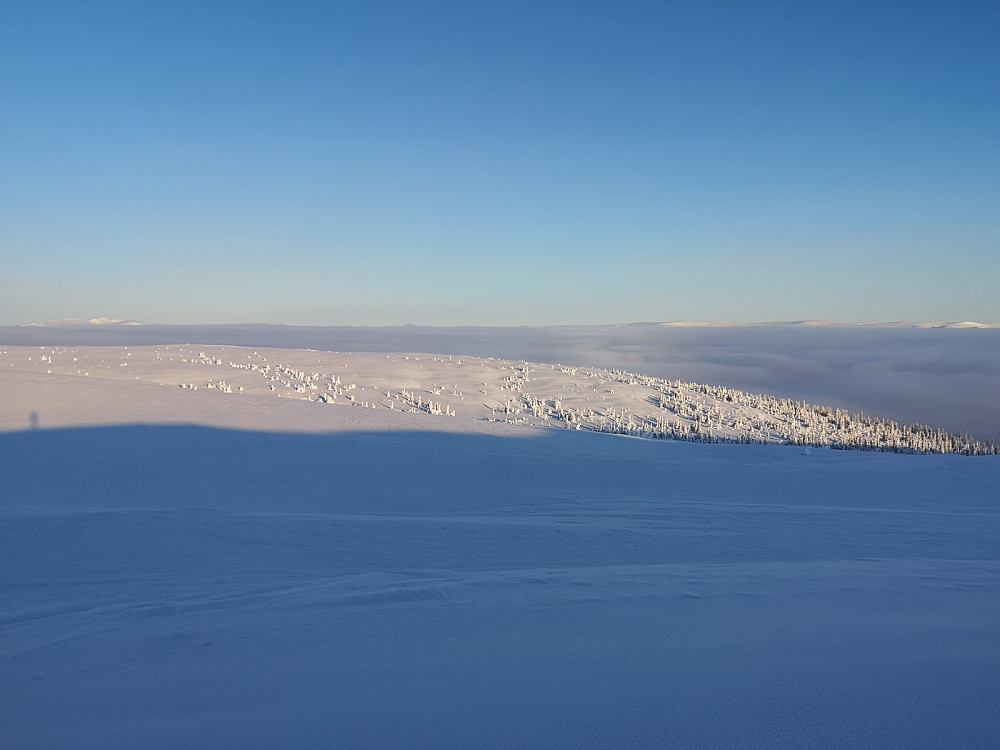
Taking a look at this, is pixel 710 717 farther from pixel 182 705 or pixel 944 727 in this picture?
pixel 182 705

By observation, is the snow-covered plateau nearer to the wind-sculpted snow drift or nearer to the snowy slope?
the snowy slope

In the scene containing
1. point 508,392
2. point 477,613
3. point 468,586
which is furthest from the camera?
point 508,392

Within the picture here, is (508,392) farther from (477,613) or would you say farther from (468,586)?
(477,613)

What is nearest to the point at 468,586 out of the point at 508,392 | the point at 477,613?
Result: the point at 477,613

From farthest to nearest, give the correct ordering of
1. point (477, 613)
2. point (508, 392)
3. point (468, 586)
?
1. point (508, 392)
2. point (468, 586)
3. point (477, 613)

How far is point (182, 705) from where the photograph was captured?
11.2 feet

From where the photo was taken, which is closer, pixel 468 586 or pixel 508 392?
pixel 468 586

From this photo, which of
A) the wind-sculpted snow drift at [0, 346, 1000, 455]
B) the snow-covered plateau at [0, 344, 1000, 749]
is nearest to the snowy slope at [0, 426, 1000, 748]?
the snow-covered plateau at [0, 344, 1000, 749]

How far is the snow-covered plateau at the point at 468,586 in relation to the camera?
318cm

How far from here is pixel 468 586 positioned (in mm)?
5281

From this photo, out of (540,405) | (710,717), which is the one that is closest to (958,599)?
(710,717)

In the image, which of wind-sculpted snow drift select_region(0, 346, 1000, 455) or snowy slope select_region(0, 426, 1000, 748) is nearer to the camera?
snowy slope select_region(0, 426, 1000, 748)

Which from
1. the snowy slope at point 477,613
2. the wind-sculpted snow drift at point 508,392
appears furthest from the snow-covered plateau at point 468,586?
the wind-sculpted snow drift at point 508,392

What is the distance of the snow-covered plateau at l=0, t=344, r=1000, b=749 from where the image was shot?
10.4ft
